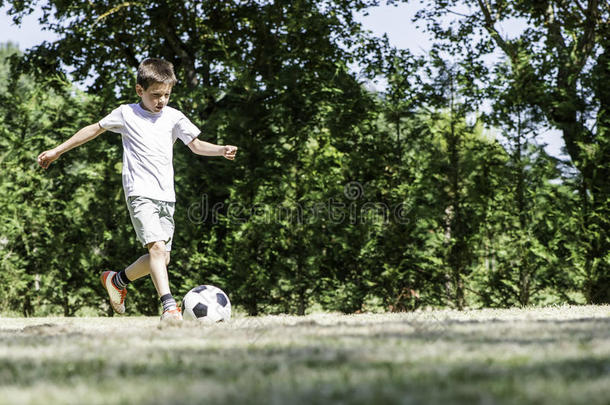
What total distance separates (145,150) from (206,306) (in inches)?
56.6

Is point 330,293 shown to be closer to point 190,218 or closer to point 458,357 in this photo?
point 190,218

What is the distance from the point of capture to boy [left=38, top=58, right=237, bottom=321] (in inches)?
209

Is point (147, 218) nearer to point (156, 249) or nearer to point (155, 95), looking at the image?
point (156, 249)

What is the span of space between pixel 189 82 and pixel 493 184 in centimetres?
599

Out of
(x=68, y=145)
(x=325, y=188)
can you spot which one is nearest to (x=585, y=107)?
(x=325, y=188)

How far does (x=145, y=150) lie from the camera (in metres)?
5.42

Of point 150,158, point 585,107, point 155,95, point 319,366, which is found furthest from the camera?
point 585,107

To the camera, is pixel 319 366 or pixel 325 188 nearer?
pixel 319 366

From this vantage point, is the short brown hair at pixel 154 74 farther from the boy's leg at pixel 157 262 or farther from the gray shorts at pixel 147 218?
the boy's leg at pixel 157 262

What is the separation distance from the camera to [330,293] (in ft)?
31.3

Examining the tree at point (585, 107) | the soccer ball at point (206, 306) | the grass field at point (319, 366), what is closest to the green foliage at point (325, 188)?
the tree at point (585, 107)

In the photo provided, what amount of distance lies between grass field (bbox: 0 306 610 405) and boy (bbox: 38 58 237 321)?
160 cm

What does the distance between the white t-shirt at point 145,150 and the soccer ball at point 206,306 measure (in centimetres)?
87

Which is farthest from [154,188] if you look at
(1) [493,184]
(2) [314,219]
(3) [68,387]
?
(1) [493,184]
